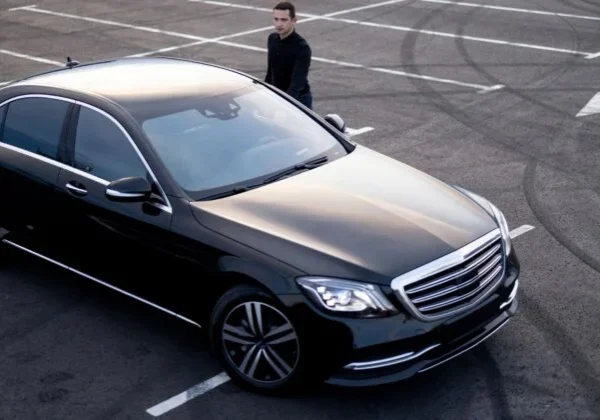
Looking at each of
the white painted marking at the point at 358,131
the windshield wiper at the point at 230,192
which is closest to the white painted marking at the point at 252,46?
the white painted marking at the point at 358,131

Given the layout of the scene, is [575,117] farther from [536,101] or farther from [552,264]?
[552,264]

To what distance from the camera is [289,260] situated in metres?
6.56

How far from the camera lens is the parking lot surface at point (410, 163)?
22.2ft

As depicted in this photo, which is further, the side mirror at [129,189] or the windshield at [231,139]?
the windshield at [231,139]

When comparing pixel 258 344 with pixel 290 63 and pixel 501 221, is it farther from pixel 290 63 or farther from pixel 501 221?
pixel 290 63

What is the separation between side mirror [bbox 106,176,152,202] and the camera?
718 cm

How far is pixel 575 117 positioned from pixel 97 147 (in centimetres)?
749

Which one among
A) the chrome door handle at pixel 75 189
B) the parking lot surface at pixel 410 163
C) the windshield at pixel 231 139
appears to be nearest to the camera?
the parking lot surface at pixel 410 163

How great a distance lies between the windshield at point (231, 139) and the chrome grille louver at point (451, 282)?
4.88ft

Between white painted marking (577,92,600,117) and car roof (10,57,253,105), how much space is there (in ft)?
20.7

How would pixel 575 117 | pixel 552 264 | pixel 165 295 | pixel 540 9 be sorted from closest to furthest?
pixel 165 295 → pixel 552 264 → pixel 575 117 → pixel 540 9

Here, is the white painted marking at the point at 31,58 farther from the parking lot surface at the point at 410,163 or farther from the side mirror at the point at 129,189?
the side mirror at the point at 129,189

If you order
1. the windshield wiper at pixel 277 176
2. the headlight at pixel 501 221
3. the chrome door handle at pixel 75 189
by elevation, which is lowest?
the chrome door handle at pixel 75 189

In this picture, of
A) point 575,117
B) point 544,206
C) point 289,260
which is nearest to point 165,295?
point 289,260
